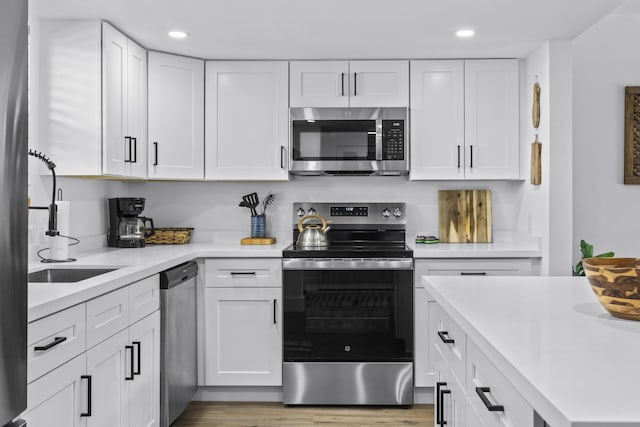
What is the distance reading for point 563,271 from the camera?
3.47 meters

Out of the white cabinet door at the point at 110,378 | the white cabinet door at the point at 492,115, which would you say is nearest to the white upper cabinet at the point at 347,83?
the white cabinet door at the point at 492,115

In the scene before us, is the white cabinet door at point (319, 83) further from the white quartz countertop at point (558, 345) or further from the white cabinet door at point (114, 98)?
the white quartz countertop at point (558, 345)

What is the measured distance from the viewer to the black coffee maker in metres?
3.67

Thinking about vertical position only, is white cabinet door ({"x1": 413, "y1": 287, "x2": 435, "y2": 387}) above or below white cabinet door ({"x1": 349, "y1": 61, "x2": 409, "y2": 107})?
below

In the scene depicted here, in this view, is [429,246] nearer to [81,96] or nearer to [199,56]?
[199,56]

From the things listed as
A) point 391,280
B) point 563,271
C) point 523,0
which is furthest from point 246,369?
point 523,0

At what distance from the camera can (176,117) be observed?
3.76m

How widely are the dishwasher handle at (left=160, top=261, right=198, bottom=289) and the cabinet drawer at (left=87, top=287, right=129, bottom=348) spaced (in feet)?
1.51

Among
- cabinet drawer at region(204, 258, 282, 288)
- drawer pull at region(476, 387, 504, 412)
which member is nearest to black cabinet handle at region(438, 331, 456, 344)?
drawer pull at region(476, 387, 504, 412)

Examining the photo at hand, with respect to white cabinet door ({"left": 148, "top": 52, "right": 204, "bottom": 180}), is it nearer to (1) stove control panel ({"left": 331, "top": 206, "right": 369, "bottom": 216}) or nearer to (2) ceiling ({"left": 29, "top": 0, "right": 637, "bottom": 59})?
(2) ceiling ({"left": 29, "top": 0, "right": 637, "bottom": 59})

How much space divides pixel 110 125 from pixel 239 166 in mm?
941

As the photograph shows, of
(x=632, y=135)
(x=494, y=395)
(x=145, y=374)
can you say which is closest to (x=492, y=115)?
(x=632, y=135)

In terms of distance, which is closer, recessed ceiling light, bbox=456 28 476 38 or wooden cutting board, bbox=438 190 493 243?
recessed ceiling light, bbox=456 28 476 38

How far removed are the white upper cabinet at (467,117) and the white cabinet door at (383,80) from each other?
0.21 ft
